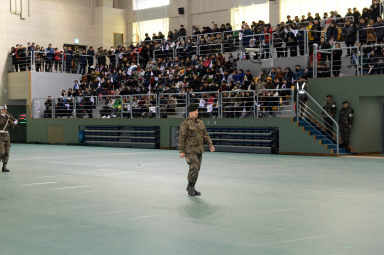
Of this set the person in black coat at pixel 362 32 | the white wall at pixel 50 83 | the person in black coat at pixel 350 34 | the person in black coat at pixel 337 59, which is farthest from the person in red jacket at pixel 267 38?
the white wall at pixel 50 83

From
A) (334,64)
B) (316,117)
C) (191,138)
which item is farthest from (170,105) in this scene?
(191,138)

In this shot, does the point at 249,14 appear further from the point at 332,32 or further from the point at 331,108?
the point at 331,108

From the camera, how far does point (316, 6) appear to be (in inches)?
1415

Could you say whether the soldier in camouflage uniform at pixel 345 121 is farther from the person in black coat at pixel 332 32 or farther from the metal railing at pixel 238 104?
the person in black coat at pixel 332 32

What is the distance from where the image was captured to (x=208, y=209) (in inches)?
411

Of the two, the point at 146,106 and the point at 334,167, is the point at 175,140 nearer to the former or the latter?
the point at 146,106

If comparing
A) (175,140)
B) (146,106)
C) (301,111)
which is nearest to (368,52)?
(301,111)

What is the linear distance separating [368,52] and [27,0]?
27028 millimetres

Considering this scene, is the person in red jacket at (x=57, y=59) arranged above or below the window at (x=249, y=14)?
below

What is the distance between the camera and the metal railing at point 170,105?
27.0 metres

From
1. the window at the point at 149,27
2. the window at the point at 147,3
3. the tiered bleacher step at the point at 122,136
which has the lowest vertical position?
the tiered bleacher step at the point at 122,136

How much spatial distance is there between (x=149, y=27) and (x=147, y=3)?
1953mm

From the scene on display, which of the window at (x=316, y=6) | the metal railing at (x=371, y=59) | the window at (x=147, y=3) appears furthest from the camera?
the window at (x=147, y=3)

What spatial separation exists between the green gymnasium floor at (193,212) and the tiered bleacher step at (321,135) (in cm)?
626
